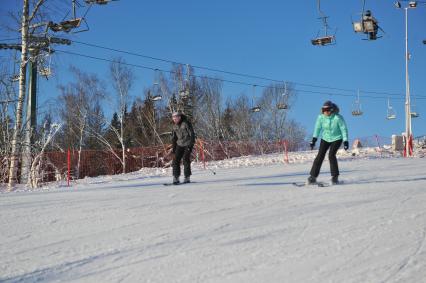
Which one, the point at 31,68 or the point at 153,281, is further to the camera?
the point at 31,68

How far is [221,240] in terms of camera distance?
401 centimetres

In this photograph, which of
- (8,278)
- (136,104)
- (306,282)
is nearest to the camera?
(306,282)

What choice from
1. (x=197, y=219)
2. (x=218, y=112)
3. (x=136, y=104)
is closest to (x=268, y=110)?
(x=218, y=112)

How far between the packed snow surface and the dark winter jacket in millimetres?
3086

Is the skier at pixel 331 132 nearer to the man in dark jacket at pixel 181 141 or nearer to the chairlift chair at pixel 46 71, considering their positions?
the man in dark jacket at pixel 181 141

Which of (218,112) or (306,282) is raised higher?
(218,112)

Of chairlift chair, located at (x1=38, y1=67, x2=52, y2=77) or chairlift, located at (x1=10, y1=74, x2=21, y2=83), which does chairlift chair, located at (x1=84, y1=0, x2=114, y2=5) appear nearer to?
Result: chairlift chair, located at (x1=38, y1=67, x2=52, y2=77)

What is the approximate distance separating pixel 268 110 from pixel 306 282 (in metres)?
58.2

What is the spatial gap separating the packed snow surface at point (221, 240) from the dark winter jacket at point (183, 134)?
10.1 ft

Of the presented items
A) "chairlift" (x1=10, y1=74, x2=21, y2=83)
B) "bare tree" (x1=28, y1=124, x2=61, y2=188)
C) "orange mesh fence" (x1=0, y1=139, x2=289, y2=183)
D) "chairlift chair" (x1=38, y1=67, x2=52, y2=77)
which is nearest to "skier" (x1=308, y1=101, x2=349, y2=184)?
"bare tree" (x1=28, y1=124, x2=61, y2=188)

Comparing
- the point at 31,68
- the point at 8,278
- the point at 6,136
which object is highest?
the point at 31,68

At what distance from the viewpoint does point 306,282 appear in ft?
9.47

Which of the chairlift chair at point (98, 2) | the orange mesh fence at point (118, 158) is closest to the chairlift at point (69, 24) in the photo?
the chairlift chair at point (98, 2)

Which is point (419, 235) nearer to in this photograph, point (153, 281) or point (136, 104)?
point (153, 281)
